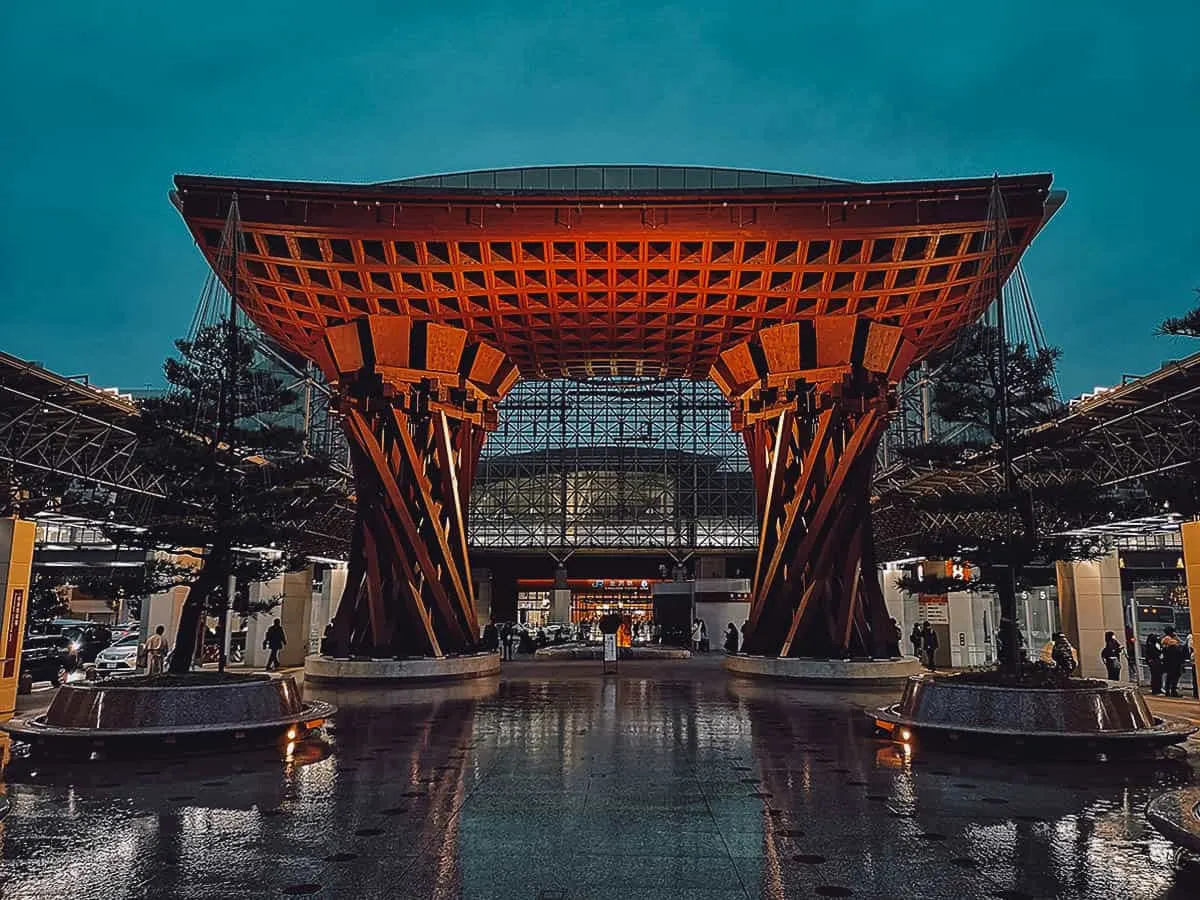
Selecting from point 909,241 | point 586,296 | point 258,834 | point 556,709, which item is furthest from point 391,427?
point 258,834

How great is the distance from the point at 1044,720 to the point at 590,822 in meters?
4.46

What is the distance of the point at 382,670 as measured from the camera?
15180mm

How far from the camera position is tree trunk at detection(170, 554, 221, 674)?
9062 mm

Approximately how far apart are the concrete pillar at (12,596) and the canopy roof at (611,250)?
16.4 ft

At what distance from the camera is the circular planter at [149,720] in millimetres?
7375

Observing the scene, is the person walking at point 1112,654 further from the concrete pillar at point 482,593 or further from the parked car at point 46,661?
the concrete pillar at point 482,593

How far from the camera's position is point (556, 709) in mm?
11180

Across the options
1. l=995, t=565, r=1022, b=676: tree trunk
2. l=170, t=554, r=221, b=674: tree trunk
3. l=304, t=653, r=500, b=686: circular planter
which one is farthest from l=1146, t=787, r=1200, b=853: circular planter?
l=304, t=653, r=500, b=686: circular planter

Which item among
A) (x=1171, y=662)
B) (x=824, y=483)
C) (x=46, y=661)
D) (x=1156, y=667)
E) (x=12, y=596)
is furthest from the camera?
(x=46, y=661)

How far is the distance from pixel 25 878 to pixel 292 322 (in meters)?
13.8

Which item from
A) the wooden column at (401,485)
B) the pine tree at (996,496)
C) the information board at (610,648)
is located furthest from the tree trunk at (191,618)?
the information board at (610,648)

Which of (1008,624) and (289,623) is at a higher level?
(1008,624)

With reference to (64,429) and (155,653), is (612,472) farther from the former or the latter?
(64,429)

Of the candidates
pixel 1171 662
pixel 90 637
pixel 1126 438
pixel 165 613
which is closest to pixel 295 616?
pixel 165 613
